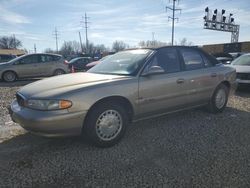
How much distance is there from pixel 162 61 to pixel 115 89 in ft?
4.05

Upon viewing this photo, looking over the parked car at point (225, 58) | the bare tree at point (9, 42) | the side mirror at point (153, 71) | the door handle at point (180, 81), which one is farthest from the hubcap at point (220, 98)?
the bare tree at point (9, 42)

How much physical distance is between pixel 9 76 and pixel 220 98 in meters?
10.6

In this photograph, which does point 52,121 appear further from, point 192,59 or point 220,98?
point 220,98

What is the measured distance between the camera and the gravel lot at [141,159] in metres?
2.90

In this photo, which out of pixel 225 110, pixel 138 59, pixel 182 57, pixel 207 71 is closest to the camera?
pixel 138 59

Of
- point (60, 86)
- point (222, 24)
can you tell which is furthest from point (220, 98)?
point (222, 24)

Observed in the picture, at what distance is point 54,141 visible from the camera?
4012 millimetres

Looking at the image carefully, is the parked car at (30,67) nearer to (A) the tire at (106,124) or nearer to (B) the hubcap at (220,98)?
(B) the hubcap at (220,98)

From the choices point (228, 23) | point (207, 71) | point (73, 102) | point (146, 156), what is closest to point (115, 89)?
point (73, 102)

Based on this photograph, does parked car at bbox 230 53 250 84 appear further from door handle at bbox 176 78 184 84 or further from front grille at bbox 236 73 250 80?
door handle at bbox 176 78 184 84

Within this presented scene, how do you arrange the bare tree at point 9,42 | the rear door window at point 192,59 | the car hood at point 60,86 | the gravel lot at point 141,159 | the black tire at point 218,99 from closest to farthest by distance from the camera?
the gravel lot at point 141,159 → the car hood at point 60,86 → the rear door window at point 192,59 → the black tire at point 218,99 → the bare tree at point 9,42

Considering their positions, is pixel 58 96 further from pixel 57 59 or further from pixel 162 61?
pixel 57 59

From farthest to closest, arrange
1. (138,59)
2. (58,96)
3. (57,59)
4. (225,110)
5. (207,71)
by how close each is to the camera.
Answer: (57,59)
(225,110)
(207,71)
(138,59)
(58,96)

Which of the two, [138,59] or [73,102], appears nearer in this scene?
[73,102]
